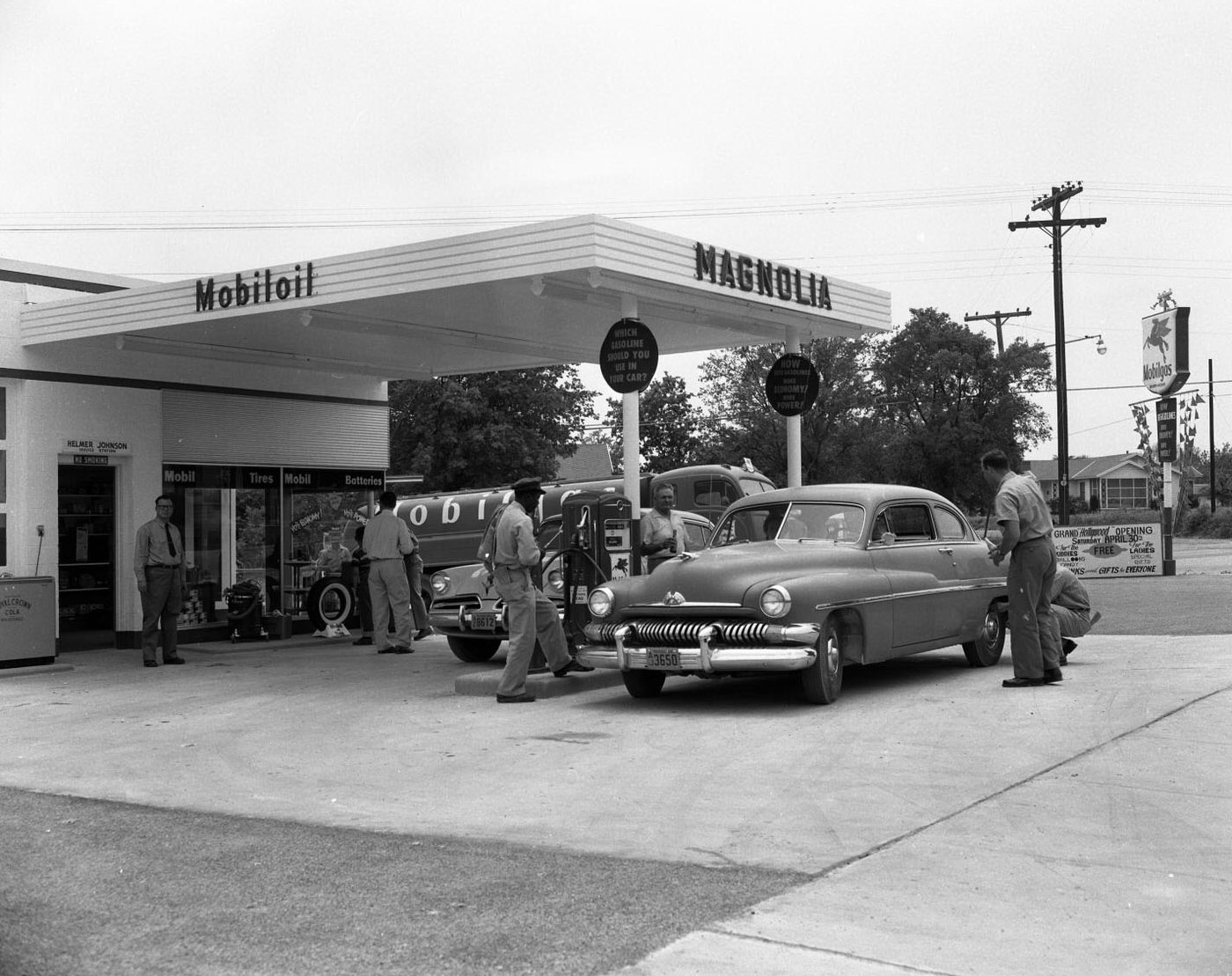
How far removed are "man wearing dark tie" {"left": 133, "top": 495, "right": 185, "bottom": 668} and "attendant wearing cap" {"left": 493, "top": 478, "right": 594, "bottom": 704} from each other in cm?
517

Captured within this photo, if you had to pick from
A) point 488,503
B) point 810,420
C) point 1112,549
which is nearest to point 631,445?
point 488,503

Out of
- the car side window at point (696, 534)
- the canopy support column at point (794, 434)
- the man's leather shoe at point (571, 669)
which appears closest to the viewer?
the man's leather shoe at point (571, 669)

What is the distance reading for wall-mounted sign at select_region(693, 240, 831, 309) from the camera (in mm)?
13242

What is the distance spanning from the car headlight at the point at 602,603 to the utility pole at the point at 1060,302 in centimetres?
2624

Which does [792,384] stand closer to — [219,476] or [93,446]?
[219,476]

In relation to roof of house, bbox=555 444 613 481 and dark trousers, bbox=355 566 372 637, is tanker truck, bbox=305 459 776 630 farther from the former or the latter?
roof of house, bbox=555 444 613 481

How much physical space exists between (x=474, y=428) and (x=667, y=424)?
23827mm

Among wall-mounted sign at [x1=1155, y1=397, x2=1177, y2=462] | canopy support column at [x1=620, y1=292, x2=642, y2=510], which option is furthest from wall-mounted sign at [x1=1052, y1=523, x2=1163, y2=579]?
canopy support column at [x1=620, y1=292, x2=642, y2=510]

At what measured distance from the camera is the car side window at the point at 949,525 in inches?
487

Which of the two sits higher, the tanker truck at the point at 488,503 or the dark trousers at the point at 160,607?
the tanker truck at the point at 488,503

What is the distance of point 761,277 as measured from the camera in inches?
557

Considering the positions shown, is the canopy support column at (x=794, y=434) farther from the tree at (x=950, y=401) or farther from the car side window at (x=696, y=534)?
the tree at (x=950, y=401)

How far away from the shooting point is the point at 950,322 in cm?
7188

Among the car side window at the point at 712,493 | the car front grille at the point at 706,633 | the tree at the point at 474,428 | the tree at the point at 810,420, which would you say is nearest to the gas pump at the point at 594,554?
the car front grille at the point at 706,633
